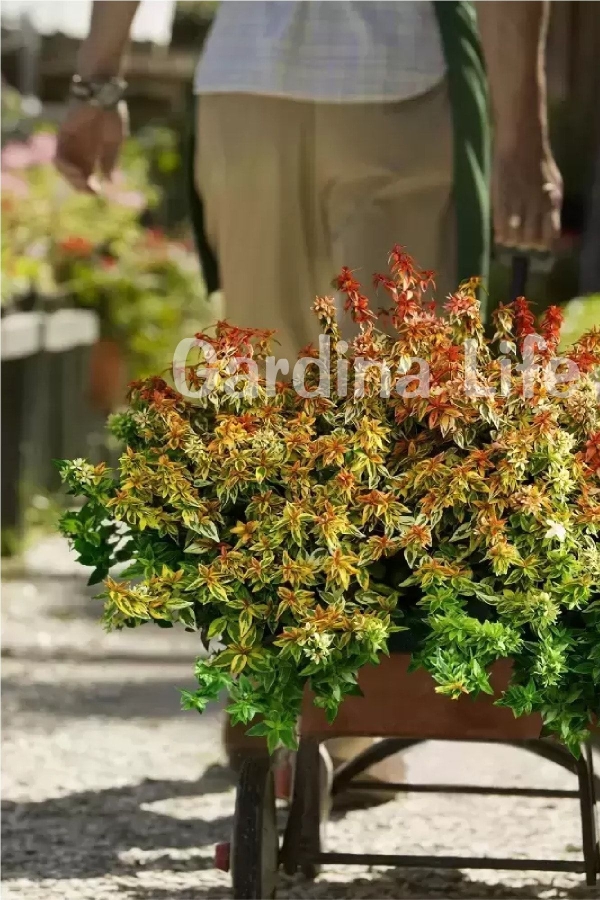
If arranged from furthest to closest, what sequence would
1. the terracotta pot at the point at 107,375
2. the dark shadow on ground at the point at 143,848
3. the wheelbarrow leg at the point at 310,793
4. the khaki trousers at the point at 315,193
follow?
the terracotta pot at the point at 107,375, the khaki trousers at the point at 315,193, the dark shadow on ground at the point at 143,848, the wheelbarrow leg at the point at 310,793

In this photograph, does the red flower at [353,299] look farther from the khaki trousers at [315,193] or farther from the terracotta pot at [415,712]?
the khaki trousers at [315,193]

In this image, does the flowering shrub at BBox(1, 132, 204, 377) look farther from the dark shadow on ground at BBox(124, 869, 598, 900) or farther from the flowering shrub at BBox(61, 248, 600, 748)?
the flowering shrub at BBox(61, 248, 600, 748)

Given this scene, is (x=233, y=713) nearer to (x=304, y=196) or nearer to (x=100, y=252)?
(x=304, y=196)

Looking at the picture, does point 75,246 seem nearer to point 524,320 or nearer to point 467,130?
point 467,130

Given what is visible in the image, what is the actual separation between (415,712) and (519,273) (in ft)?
3.25

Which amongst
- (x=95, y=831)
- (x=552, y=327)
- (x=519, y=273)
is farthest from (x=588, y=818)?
(x=519, y=273)

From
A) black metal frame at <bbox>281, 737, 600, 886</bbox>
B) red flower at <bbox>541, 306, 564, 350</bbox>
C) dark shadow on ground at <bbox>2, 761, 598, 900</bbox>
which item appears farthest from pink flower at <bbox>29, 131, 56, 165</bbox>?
red flower at <bbox>541, 306, 564, 350</bbox>

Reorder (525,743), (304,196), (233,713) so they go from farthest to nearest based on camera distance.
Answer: (304,196), (525,743), (233,713)

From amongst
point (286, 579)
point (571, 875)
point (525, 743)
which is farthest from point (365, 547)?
point (571, 875)

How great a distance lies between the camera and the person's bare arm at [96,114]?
9.06 ft

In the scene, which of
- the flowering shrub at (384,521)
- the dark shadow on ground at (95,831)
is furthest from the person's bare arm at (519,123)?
the dark shadow on ground at (95,831)

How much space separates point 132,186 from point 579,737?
3928 millimetres

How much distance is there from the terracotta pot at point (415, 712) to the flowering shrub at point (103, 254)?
287 centimetres

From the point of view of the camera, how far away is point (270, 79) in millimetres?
2529
